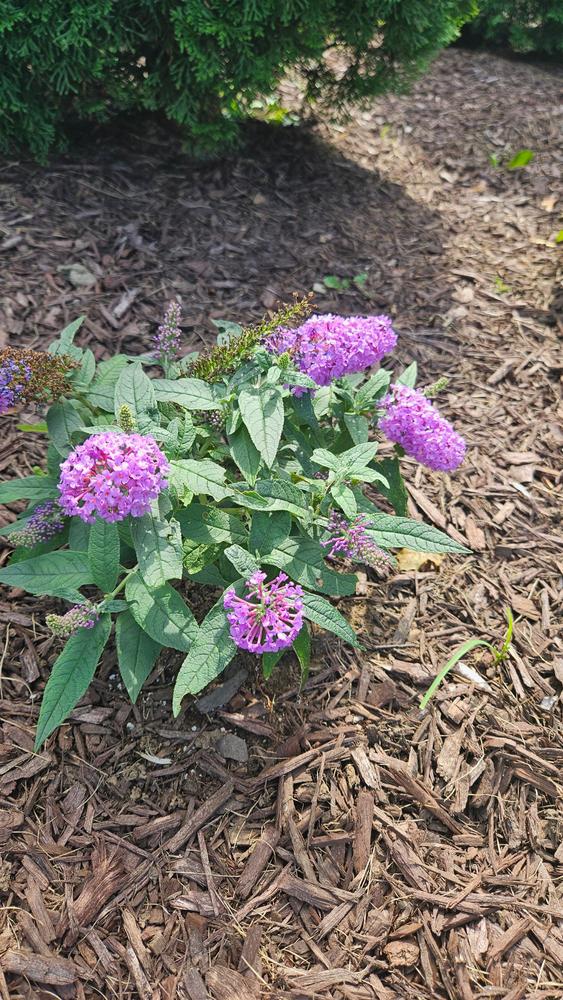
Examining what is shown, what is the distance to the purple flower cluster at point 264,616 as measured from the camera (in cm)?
189

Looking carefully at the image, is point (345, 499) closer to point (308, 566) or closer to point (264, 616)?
point (308, 566)

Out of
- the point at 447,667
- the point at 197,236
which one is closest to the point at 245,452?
the point at 447,667

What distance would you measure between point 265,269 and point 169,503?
2.73m

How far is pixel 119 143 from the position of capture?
490 centimetres

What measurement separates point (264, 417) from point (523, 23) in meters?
8.37

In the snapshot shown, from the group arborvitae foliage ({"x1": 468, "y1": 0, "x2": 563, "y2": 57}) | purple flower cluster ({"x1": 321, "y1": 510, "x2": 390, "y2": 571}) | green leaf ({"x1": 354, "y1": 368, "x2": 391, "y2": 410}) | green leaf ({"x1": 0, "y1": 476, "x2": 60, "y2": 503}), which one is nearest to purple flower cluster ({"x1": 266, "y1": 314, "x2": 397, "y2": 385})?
green leaf ({"x1": 354, "y1": 368, "x2": 391, "y2": 410})

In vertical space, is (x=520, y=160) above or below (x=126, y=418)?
above

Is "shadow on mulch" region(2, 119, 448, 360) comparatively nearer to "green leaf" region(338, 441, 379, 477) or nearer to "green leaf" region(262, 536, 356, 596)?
"green leaf" region(338, 441, 379, 477)

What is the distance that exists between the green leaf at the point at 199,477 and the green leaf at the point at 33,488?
57 centimetres

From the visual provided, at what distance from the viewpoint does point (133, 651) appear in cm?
212

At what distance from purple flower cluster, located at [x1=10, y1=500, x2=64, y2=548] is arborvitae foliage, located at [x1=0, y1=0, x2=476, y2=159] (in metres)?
2.95

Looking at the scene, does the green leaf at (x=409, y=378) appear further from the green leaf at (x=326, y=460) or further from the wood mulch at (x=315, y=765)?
the wood mulch at (x=315, y=765)

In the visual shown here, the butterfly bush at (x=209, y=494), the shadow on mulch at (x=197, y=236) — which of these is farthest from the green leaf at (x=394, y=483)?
the shadow on mulch at (x=197, y=236)

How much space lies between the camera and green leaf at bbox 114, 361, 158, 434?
86.2 inches
